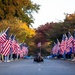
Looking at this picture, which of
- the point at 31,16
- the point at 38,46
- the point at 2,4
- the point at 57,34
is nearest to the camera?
the point at 2,4

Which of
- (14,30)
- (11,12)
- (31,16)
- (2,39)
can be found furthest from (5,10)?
(14,30)

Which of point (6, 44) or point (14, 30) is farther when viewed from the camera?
point (14, 30)

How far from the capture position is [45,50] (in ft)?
526

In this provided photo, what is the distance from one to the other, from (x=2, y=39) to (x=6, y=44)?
→ 3.79 metres

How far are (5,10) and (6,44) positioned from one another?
30.8 meters

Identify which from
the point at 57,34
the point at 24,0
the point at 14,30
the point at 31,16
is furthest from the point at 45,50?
the point at 24,0

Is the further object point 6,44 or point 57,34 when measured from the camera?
point 57,34

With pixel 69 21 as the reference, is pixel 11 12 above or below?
below

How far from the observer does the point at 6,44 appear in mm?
62656

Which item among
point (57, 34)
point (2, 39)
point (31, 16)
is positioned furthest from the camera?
point (57, 34)

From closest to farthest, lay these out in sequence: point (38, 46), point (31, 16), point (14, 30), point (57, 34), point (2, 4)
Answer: point (2, 4)
point (31, 16)
point (14, 30)
point (57, 34)
point (38, 46)

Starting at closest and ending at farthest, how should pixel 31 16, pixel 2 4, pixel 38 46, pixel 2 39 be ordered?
pixel 2 4 < pixel 2 39 < pixel 31 16 < pixel 38 46

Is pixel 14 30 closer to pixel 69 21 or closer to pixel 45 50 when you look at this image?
pixel 69 21

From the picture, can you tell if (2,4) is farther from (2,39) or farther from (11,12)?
(2,39)
